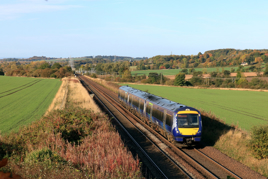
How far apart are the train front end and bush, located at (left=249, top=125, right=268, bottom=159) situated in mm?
3379

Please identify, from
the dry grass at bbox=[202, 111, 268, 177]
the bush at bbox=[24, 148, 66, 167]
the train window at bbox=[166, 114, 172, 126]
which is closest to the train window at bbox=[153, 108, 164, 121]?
the train window at bbox=[166, 114, 172, 126]

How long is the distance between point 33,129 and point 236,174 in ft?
39.2

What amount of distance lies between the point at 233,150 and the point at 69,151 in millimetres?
11001

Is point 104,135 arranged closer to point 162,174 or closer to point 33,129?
point 162,174

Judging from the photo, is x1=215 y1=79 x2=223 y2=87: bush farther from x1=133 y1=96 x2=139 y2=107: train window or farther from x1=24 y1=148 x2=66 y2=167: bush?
x1=24 y1=148 x2=66 y2=167: bush

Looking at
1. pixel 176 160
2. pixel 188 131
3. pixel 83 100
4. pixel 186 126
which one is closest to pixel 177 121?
pixel 186 126

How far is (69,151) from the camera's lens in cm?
939

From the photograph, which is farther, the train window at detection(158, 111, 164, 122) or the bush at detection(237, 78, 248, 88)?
the bush at detection(237, 78, 248, 88)

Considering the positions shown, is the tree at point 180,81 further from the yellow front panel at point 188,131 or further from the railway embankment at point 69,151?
the railway embankment at point 69,151

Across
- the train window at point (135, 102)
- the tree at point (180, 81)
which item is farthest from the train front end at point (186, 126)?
the tree at point (180, 81)

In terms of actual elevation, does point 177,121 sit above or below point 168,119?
above

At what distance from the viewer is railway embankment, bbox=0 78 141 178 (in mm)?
7242

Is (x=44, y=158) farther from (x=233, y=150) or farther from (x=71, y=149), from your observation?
(x=233, y=150)

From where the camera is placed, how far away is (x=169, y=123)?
1555cm
